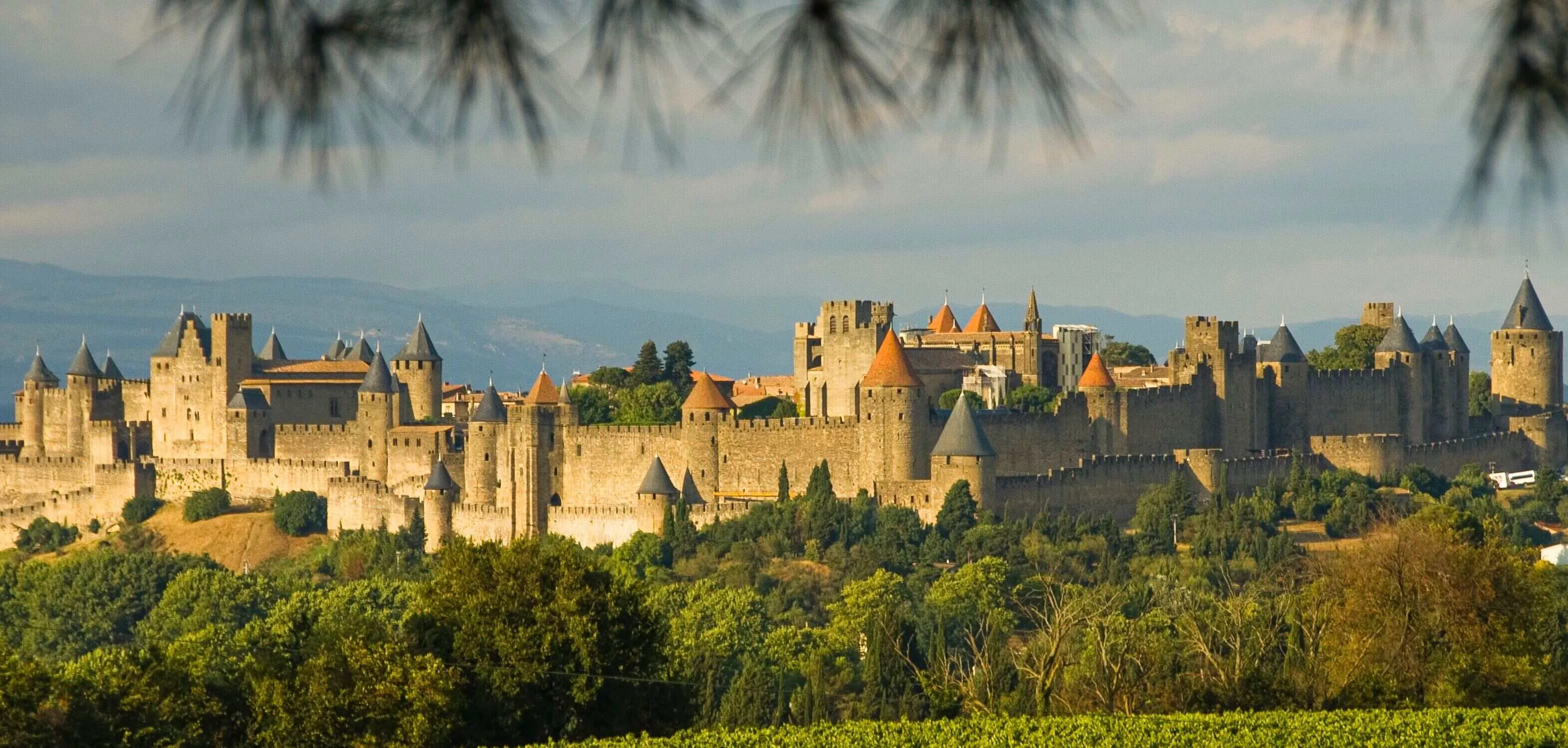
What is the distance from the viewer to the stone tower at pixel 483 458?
56688 mm

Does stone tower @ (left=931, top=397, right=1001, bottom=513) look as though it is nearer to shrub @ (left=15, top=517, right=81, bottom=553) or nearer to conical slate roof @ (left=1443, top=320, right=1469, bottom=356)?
conical slate roof @ (left=1443, top=320, right=1469, bottom=356)

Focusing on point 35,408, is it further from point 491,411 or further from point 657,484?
point 657,484

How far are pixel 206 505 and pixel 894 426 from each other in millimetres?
20695

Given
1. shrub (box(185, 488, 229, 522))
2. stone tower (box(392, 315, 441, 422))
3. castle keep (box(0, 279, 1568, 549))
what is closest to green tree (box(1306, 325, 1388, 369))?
castle keep (box(0, 279, 1568, 549))

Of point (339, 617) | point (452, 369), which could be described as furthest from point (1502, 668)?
point (452, 369)

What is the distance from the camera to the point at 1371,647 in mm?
35094

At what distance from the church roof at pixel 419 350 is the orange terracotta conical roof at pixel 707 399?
12.6 m

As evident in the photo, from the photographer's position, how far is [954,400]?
5712cm

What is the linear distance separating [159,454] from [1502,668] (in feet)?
142

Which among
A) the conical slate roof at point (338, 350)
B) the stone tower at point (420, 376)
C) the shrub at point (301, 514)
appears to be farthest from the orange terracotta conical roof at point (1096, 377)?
the conical slate roof at point (338, 350)

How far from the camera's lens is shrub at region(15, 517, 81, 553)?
210 ft

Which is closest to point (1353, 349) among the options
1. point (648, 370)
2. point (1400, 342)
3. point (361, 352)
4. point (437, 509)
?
point (1400, 342)

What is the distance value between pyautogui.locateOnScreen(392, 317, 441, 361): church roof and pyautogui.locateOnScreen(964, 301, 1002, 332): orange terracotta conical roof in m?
16.4

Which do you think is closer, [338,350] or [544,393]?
[544,393]
